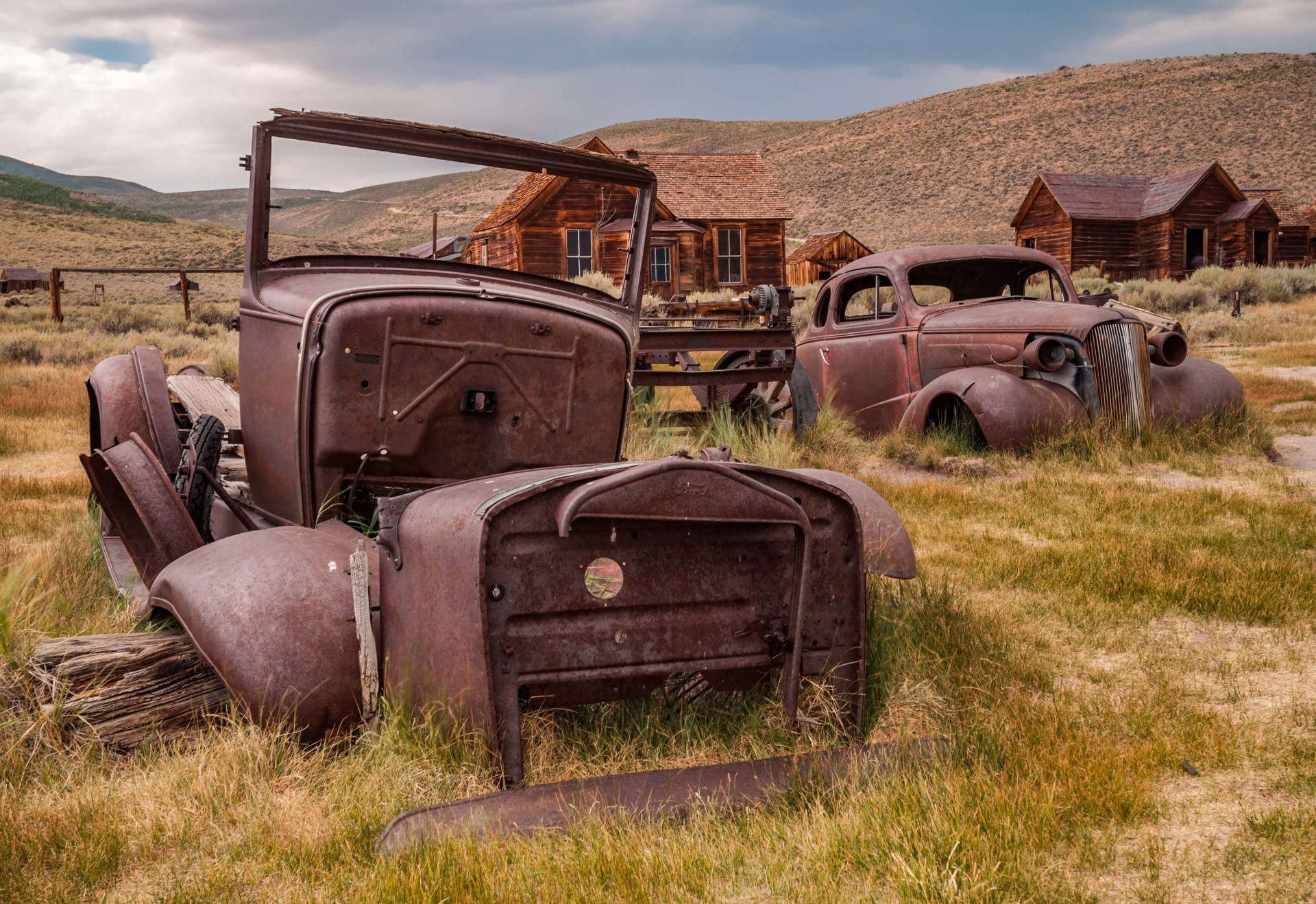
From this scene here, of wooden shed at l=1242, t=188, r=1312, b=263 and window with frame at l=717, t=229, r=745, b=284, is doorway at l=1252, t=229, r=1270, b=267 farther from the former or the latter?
window with frame at l=717, t=229, r=745, b=284

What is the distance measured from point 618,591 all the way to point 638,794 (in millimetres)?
480

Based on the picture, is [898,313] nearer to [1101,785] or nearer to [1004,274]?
[1004,274]

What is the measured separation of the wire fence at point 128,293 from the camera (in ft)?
75.2

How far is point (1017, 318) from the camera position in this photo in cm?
792

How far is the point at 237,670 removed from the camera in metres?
2.66

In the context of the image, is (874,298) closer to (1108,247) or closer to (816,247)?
(816,247)

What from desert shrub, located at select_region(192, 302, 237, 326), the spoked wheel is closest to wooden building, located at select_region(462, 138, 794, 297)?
desert shrub, located at select_region(192, 302, 237, 326)

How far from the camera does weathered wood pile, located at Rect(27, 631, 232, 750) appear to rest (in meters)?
2.72

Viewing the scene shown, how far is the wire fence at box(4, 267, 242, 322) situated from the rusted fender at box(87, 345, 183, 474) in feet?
40.1

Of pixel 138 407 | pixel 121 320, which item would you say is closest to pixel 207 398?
pixel 138 407

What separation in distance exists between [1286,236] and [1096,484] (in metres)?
41.7

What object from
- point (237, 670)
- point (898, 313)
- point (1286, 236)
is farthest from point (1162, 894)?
point (1286, 236)

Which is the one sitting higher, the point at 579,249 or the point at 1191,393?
the point at 579,249

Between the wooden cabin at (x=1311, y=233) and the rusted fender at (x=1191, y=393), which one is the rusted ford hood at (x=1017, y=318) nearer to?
the rusted fender at (x=1191, y=393)
